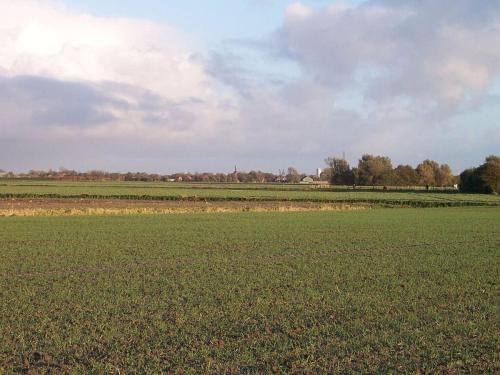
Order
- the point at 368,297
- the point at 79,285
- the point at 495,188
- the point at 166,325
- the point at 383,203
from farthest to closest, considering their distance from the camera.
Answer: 1. the point at 495,188
2. the point at 383,203
3. the point at 79,285
4. the point at 368,297
5. the point at 166,325

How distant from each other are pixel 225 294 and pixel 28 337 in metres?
5.05

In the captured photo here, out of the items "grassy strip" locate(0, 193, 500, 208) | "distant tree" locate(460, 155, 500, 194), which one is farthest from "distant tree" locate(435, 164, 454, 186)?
"grassy strip" locate(0, 193, 500, 208)

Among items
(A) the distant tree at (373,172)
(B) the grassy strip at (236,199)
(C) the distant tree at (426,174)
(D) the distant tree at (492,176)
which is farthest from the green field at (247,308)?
(C) the distant tree at (426,174)

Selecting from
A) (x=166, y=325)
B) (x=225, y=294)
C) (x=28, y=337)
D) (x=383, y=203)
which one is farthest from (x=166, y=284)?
(x=383, y=203)

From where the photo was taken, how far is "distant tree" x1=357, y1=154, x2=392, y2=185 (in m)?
152

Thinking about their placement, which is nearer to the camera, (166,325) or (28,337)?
(28,337)

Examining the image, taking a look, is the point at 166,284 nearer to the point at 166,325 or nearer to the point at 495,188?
the point at 166,325

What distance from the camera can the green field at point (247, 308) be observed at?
8328 mm

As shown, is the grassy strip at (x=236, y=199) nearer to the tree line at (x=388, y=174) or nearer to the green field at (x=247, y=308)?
the green field at (x=247, y=308)

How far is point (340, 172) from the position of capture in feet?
554

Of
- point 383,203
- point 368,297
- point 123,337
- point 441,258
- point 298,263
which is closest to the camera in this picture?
point 123,337

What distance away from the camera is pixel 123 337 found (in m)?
9.33

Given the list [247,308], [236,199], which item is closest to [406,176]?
[236,199]

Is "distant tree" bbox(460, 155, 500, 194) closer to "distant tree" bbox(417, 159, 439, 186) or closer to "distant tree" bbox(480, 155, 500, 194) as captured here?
"distant tree" bbox(480, 155, 500, 194)
